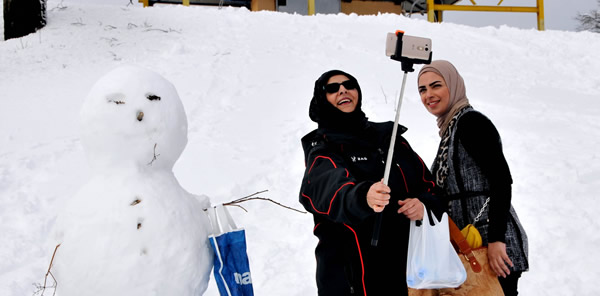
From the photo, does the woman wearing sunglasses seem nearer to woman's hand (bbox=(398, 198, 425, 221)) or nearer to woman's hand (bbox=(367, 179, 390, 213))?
woman's hand (bbox=(398, 198, 425, 221))

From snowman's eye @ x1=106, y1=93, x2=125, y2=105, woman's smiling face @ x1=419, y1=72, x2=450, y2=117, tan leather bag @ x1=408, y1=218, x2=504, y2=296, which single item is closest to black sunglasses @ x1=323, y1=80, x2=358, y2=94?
woman's smiling face @ x1=419, y1=72, x2=450, y2=117

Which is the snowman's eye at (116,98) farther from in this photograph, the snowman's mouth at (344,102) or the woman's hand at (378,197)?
the woman's hand at (378,197)

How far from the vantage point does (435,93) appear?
224cm

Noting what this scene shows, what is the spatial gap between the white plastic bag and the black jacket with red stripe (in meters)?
0.09

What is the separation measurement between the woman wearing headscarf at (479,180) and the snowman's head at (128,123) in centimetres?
131

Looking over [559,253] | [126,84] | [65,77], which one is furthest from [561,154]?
[65,77]

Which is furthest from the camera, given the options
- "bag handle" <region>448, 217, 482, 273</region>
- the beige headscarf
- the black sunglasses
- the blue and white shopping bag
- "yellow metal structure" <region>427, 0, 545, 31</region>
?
"yellow metal structure" <region>427, 0, 545, 31</region>

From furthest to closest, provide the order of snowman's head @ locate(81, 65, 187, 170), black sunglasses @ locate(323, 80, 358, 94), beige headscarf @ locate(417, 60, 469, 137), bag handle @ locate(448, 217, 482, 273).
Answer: beige headscarf @ locate(417, 60, 469, 137), black sunglasses @ locate(323, 80, 358, 94), bag handle @ locate(448, 217, 482, 273), snowman's head @ locate(81, 65, 187, 170)

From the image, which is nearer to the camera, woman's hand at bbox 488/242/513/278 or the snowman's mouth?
woman's hand at bbox 488/242/513/278

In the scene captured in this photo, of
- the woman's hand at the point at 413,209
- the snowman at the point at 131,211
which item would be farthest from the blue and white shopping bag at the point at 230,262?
the woman's hand at the point at 413,209

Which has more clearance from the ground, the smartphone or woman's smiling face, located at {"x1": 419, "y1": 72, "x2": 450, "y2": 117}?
the smartphone

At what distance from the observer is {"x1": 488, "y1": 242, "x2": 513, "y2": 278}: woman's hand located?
1.93 meters

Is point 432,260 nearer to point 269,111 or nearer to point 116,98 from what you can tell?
point 116,98

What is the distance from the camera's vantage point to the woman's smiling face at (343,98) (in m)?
2.03
